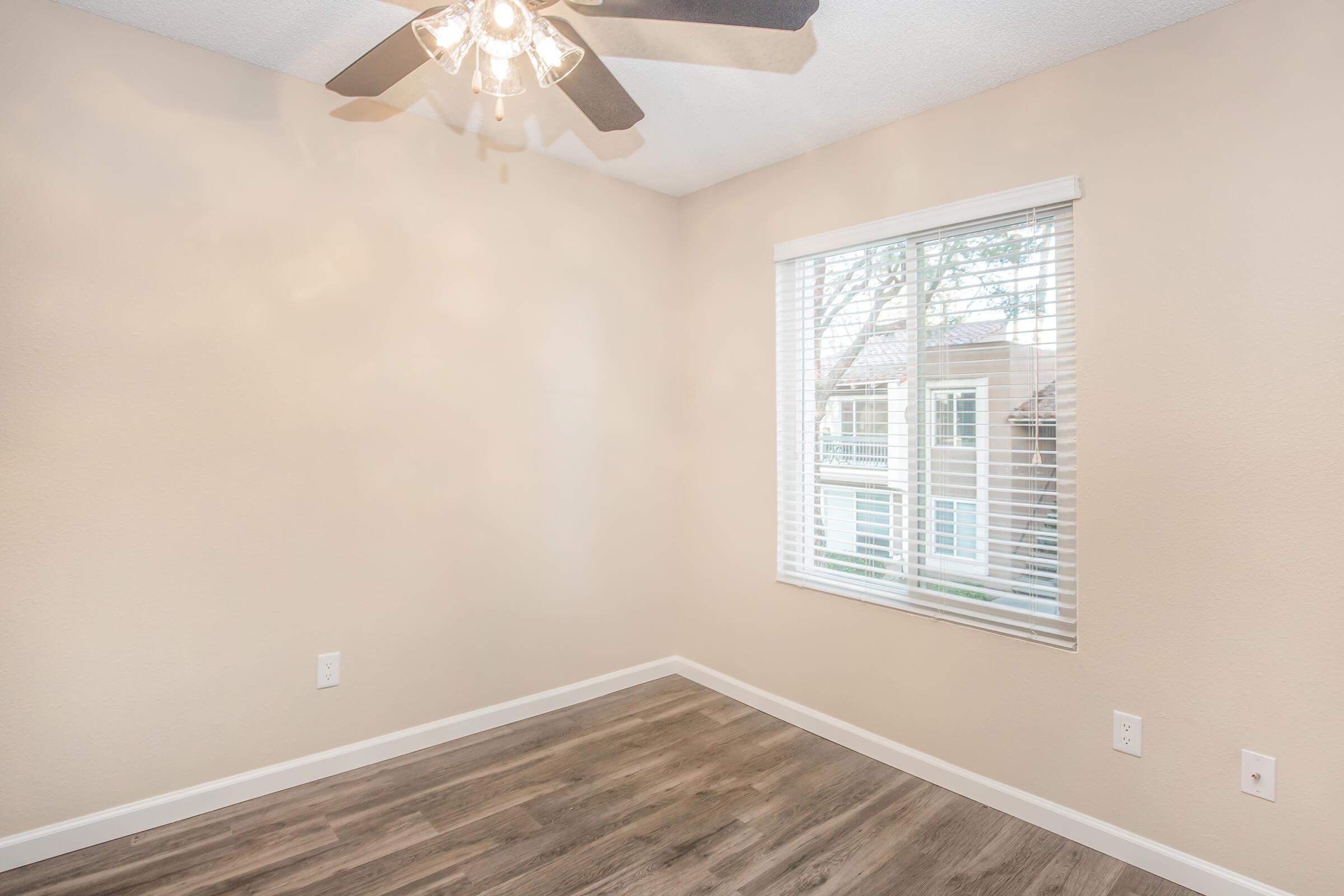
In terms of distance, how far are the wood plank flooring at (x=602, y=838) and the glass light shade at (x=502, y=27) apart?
7.01 feet

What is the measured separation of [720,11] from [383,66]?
0.89 meters

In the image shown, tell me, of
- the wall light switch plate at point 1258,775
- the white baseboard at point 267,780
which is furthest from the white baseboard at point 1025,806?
the white baseboard at point 267,780

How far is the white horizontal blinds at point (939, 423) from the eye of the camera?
2344 millimetres

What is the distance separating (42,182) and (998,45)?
2.90m

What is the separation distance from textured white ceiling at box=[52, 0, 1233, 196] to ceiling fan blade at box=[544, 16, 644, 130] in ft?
1.04

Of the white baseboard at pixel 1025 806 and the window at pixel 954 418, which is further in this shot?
the window at pixel 954 418

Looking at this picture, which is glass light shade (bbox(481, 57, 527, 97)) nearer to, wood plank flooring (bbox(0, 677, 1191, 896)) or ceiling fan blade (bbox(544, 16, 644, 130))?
ceiling fan blade (bbox(544, 16, 644, 130))

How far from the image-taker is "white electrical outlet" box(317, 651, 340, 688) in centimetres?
253

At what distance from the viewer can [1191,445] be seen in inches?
79.6

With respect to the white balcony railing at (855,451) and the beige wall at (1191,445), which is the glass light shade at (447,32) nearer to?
the beige wall at (1191,445)

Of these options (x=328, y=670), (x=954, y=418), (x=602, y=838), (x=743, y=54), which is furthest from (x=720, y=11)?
(x=328, y=670)

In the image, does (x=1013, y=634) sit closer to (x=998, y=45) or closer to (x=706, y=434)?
(x=706, y=434)

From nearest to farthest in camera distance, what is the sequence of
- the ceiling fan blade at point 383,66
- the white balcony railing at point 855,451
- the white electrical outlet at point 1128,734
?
1. the ceiling fan blade at point 383,66
2. the white electrical outlet at point 1128,734
3. the white balcony railing at point 855,451

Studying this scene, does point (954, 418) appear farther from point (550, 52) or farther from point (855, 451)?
point (550, 52)
